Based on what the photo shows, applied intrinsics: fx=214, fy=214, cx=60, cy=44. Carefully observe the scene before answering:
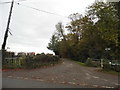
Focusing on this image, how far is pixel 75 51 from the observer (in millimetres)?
62281

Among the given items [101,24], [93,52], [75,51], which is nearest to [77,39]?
[75,51]

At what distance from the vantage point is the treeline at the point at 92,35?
21033 millimetres

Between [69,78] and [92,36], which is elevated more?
[92,36]

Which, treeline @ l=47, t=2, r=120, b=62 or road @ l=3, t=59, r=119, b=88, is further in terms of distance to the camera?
treeline @ l=47, t=2, r=120, b=62

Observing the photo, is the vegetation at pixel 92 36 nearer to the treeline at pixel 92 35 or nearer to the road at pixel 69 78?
the treeline at pixel 92 35

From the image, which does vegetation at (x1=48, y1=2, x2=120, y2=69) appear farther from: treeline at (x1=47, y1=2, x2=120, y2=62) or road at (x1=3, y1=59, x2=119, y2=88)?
road at (x1=3, y1=59, x2=119, y2=88)

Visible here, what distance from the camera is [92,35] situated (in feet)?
128

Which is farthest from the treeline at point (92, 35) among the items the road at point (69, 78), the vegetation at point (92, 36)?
the road at point (69, 78)

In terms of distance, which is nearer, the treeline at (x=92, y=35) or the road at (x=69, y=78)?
the road at (x=69, y=78)

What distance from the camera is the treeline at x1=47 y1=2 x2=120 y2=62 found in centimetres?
2103

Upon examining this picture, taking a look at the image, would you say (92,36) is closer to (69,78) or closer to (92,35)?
(92,35)

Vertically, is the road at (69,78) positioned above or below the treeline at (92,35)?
below

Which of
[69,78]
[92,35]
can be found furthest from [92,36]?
[69,78]

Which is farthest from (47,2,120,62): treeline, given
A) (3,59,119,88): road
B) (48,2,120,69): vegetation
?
(3,59,119,88): road
